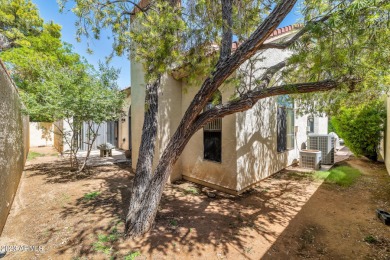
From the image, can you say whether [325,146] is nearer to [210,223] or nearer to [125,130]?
[210,223]

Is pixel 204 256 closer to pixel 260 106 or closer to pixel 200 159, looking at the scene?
pixel 200 159

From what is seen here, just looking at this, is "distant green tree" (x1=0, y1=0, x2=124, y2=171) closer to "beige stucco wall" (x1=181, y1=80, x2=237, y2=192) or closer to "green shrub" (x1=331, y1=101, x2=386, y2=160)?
"beige stucco wall" (x1=181, y1=80, x2=237, y2=192)

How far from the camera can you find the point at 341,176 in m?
6.52

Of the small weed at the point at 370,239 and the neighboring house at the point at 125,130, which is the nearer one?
the small weed at the point at 370,239

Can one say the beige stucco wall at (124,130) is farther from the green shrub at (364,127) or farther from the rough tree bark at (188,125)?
the green shrub at (364,127)

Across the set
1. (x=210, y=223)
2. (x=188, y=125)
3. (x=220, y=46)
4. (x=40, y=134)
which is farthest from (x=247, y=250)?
(x=40, y=134)

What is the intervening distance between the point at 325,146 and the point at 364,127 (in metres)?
1.82

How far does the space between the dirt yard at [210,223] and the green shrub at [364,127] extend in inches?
107

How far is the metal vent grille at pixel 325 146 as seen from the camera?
8156mm

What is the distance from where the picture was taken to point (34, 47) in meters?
14.0

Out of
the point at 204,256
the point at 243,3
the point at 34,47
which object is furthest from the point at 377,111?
the point at 34,47

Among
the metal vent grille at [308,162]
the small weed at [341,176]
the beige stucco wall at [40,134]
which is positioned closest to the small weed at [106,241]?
the small weed at [341,176]

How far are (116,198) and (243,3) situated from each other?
6.03 metres

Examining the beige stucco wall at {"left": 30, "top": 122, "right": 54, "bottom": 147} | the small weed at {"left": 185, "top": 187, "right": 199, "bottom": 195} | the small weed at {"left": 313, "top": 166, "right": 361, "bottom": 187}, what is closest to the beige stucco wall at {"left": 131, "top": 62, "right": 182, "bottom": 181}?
→ the small weed at {"left": 185, "top": 187, "right": 199, "bottom": 195}
